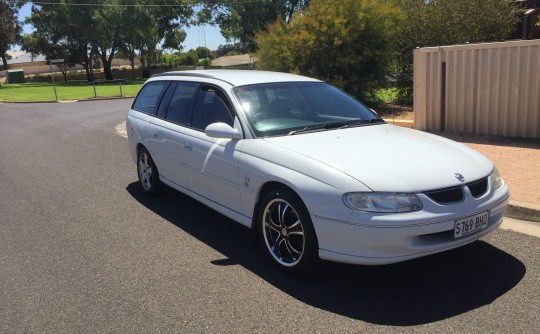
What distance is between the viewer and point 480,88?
348 inches

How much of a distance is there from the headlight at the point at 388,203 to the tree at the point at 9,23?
214 ft

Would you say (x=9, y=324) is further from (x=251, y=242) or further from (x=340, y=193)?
(x=340, y=193)

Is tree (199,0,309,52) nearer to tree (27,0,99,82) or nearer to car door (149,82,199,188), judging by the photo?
tree (27,0,99,82)

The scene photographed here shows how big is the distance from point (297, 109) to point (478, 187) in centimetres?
193

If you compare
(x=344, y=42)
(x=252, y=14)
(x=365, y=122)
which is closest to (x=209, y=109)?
(x=365, y=122)

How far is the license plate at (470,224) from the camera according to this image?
371 centimetres

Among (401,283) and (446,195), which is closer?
(446,195)

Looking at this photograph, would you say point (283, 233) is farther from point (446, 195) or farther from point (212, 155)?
point (446, 195)

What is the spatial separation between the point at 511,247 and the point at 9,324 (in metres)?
4.21

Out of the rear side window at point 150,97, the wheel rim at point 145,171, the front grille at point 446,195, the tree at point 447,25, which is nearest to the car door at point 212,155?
the rear side window at point 150,97

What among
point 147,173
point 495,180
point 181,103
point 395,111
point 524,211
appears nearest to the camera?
point 495,180

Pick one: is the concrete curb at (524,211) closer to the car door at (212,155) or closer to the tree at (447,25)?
the car door at (212,155)

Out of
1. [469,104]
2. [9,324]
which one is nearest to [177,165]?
[9,324]

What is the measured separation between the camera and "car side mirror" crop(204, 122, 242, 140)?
4590 millimetres
